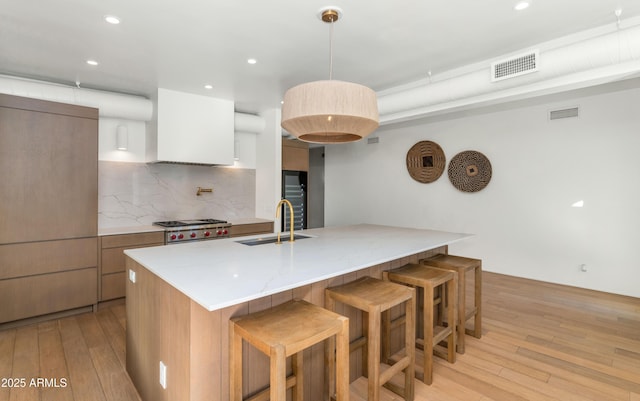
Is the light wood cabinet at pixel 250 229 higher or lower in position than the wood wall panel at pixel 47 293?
higher

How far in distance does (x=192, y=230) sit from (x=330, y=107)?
9.65ft

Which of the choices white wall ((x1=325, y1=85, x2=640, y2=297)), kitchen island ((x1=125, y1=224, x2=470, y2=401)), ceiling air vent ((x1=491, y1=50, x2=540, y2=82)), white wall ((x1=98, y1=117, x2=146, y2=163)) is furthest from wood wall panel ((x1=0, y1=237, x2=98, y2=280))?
white wall ((x1=325, y1=85, x2=640, y2=297))

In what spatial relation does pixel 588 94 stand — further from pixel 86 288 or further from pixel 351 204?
pixel 86 288

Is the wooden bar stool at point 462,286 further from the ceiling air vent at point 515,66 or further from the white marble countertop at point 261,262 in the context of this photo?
the ceiling air vent at point 515,66

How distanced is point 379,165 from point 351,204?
1.08m

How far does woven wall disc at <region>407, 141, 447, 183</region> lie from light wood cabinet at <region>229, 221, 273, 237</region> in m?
2.76

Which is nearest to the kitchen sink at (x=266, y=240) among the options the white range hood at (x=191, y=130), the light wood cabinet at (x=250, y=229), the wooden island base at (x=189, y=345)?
the wooden island base at (x=189, y=345)

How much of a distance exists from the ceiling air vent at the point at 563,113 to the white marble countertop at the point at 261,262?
277 cm

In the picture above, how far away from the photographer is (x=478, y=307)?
2873 millimetres

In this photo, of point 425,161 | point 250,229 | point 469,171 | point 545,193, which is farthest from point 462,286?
point 425,161

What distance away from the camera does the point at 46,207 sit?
3.15m

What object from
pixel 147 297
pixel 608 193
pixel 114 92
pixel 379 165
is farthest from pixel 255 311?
pixel 379 165

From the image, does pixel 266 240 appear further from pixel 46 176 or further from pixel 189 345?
pixel 46 176

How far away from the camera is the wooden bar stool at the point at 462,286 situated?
8.65 ft
